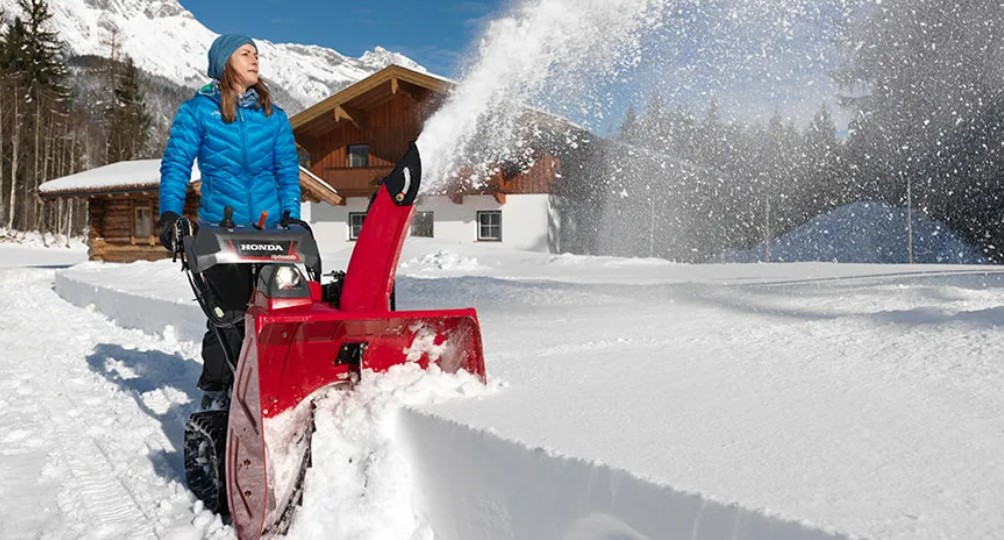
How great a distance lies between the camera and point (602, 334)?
429cm

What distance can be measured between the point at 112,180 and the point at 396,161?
7985 millimetres

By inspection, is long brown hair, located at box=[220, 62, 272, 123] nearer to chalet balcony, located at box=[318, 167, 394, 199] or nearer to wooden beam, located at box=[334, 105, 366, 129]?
wooden beam, located at box=[334, 105, 366, 129]

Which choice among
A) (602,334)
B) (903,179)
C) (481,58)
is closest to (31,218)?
(481,58)

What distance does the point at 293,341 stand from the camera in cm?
246

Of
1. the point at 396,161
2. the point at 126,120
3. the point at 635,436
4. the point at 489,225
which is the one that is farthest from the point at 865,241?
the point at 126,120

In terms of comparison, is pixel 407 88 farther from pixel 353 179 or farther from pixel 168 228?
pixel 168 228

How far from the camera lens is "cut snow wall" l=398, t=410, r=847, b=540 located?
1.50 metres

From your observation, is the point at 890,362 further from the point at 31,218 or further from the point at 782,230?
the point at 31,218

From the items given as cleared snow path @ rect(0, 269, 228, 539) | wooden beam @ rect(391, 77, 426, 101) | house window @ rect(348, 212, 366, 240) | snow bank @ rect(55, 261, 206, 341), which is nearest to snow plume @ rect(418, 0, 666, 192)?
snow bank @ rect(55, 261, 206, 341)

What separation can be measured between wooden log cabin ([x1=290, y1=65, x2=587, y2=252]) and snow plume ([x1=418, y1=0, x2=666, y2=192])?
780 cm

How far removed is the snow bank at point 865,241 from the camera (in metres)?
17.6

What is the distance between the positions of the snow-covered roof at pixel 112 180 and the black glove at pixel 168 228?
17383 mm

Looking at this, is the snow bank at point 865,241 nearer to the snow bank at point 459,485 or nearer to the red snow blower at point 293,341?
the snow bank at point 459,485

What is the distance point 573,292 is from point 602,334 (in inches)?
87.2
